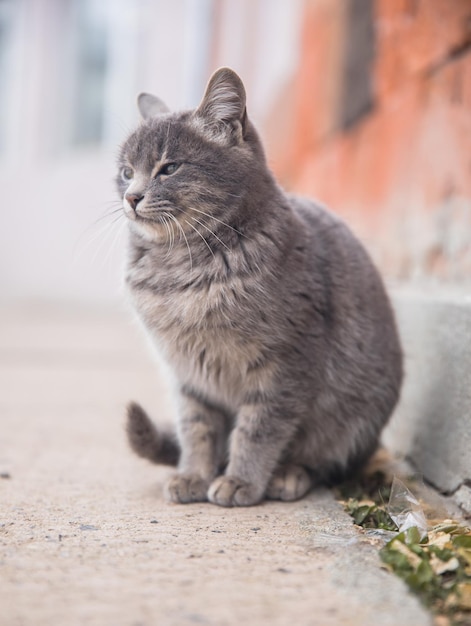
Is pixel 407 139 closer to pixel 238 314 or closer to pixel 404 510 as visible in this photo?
pixel 238 314

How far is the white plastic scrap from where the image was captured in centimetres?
166

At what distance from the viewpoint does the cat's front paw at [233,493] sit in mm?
1938

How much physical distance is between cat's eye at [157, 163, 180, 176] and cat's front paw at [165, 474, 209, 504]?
0.83 m

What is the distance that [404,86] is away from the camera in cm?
307

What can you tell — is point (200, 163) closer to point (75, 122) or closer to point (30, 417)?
point (30, 417)

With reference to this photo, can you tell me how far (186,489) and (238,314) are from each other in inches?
19.4

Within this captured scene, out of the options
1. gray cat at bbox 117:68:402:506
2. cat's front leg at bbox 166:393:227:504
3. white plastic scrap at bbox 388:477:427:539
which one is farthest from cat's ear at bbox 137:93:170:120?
white plastic scrap at bbox 388:477:427:539

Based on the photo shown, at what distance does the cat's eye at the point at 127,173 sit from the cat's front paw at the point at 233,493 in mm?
896

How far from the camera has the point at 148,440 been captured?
2189 millimetres

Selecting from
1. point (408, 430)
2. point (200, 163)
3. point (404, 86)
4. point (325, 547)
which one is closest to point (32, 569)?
point (325, 547)

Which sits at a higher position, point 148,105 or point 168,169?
point 148,105

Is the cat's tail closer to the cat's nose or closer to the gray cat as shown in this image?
the gray cat

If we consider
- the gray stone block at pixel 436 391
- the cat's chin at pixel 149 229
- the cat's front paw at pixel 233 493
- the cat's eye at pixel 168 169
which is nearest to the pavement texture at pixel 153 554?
the cat's front paw at pixel 233 493

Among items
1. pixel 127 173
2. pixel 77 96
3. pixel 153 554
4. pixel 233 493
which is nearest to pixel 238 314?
pixel 233 493
